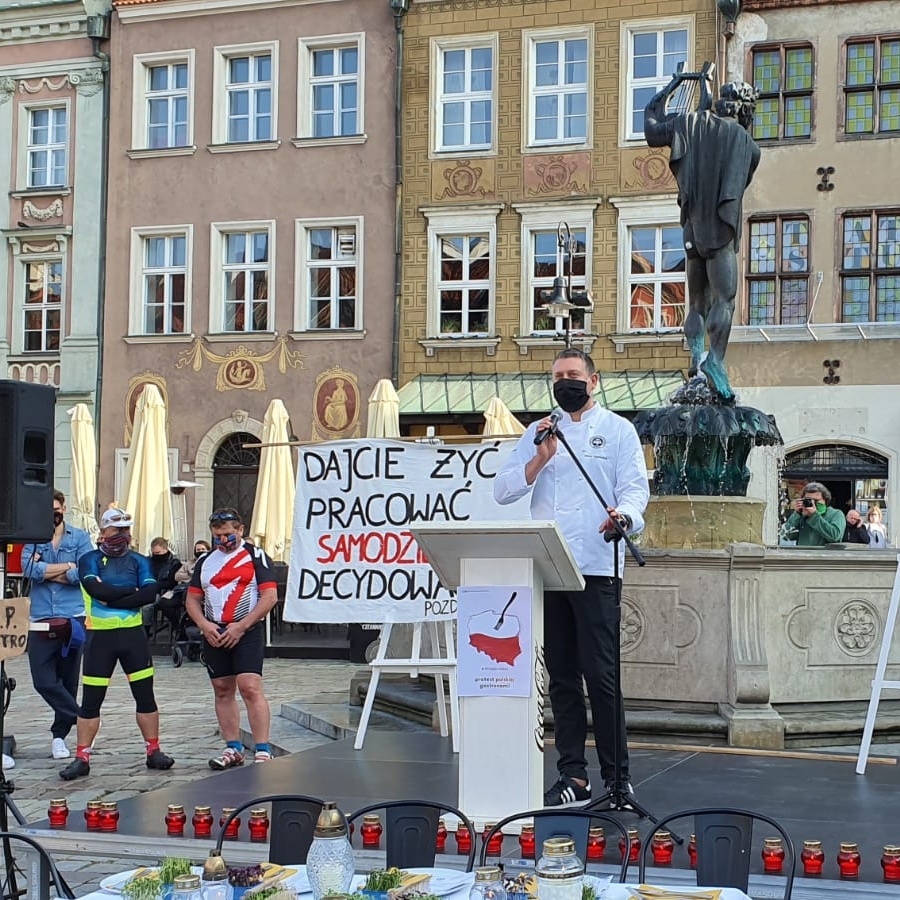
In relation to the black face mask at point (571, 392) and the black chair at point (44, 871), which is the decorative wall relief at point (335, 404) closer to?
the black face mask at point (571, 392)

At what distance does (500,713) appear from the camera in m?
6.07

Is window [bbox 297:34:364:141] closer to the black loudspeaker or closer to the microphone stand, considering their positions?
the black loudspeaker

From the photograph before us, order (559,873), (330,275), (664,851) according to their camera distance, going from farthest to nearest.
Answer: (330,275), (664,851), (559,873)

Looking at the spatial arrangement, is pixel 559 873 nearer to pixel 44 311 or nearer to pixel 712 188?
pixel 712 188

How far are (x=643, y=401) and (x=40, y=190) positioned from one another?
12.5 metres

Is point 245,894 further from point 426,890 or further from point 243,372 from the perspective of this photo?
point 243,372

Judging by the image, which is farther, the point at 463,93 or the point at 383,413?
the point at 463,93

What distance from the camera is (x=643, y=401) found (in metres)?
25.4

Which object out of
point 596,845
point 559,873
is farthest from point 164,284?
point 559,873

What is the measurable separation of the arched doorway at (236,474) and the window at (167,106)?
582 centimetres

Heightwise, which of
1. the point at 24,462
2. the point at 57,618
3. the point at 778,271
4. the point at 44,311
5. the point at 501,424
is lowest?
the point at 57,618

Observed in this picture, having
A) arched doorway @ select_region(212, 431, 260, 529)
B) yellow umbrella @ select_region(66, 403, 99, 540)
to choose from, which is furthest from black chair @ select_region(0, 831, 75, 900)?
arched doorway @ select_region(212, 431, 260, 529)

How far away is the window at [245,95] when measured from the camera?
28516 millimetres

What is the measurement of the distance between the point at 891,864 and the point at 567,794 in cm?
166
